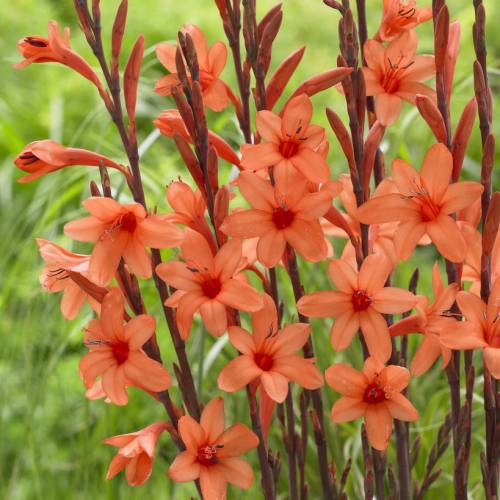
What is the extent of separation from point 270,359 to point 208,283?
7 cm

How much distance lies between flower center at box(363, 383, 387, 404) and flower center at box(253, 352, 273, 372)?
77 millimetres

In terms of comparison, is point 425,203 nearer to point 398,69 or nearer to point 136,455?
point 398,69

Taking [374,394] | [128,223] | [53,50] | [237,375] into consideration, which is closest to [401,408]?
[374,394]

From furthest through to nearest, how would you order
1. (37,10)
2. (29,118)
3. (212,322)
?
(37,10), (29,118), (212,322)

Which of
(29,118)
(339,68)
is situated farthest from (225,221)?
(29,118)

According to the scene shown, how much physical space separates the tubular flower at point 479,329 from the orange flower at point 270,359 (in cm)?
10

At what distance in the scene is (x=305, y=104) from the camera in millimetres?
676

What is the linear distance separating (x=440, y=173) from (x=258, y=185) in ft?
0.42

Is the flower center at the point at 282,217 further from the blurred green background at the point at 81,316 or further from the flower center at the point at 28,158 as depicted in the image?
the blurred green background at the point at 81,316

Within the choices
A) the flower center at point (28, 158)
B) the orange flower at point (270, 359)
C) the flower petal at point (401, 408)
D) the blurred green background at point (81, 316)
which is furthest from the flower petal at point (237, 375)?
the blurred green background at point (81, 316)

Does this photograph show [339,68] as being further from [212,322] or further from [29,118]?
[29,118]

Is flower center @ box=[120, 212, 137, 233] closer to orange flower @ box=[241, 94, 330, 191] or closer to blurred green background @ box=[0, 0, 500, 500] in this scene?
orange flower @ box=[241, 94, 330, 191]

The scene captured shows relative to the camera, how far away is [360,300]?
687 millimetres

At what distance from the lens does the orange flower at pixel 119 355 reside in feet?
2.16
